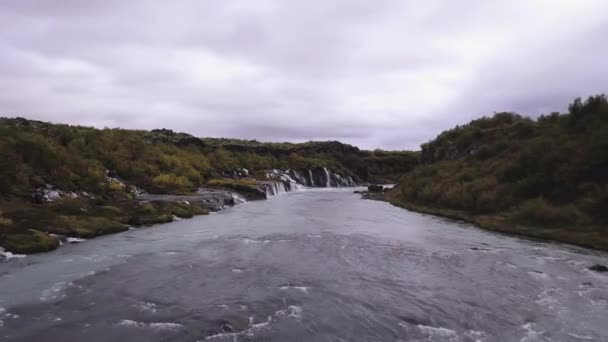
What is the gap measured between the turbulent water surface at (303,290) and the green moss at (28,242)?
0.72 metres

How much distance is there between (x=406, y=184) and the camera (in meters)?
51.2

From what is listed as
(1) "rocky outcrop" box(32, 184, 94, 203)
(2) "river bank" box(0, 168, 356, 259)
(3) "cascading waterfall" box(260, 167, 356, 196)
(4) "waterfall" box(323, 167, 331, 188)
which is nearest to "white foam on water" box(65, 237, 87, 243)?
(2) "river bank" box(0, 168, 356, 259)

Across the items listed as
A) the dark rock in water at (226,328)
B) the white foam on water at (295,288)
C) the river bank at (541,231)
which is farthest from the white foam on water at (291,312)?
the river bank at (541,231)

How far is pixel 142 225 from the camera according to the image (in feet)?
91.8

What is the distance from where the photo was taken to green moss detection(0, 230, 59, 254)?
18562 millimetres

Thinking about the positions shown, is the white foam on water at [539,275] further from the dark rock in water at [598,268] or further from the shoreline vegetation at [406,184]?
the shoreline vegetation at [406,184]

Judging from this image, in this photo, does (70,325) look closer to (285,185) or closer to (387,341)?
(387,341)

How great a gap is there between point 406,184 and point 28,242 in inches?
1599

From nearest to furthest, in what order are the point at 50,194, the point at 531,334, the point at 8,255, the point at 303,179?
the point at 531,334, the point at 8,255, the point at 50,194, the point at 303,179

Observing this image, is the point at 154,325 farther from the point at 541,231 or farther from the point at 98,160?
the point at 98,160

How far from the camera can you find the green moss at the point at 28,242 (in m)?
18.6

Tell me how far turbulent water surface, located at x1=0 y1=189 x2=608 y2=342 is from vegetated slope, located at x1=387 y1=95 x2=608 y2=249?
12.6ft

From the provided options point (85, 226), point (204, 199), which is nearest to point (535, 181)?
point (204, 199)

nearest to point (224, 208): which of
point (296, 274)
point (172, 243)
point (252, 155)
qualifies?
point (172, 243)
